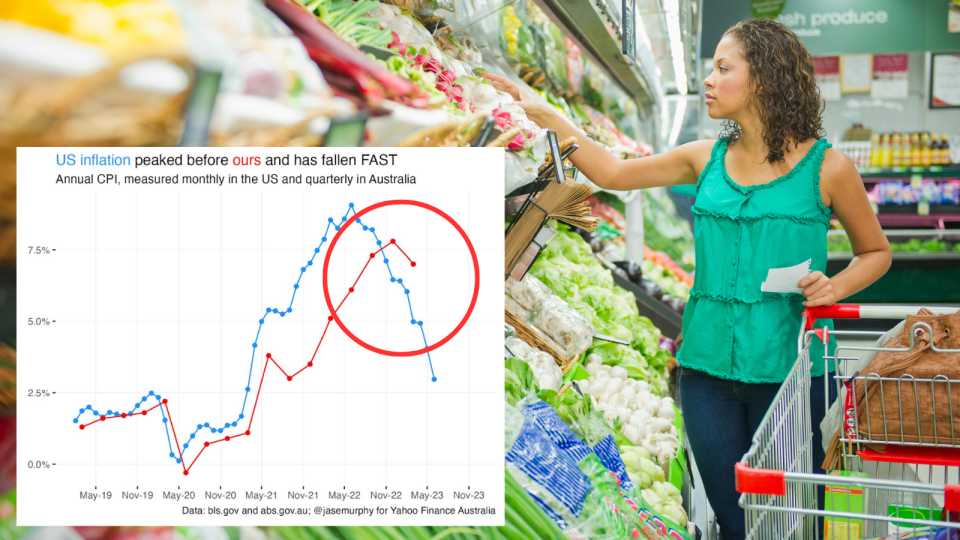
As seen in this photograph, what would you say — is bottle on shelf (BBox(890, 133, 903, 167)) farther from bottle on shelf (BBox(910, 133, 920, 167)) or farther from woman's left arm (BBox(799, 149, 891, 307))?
woman's left arm (BBox(799, 149, 891, 307))

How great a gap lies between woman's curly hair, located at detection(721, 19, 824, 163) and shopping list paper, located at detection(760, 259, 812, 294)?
1.01 ft

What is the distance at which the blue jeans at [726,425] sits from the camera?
1.90 metres

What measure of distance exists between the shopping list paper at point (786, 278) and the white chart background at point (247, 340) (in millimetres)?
1072

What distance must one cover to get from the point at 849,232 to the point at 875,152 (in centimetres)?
640

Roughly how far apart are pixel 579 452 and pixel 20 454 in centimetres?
109

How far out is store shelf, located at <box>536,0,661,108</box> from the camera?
3.04m

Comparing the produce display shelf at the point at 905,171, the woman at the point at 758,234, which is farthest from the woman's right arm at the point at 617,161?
the produce display shelf at the point at 905,171

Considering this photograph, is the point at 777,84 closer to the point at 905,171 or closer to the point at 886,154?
the point at 905,171

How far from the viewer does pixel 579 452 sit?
5.16 ft

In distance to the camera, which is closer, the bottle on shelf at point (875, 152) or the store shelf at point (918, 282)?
the store shelf at point (918, 282)

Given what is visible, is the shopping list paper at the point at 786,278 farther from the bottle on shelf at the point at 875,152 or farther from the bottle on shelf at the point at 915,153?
the bottle on shelf at the point at 875,152

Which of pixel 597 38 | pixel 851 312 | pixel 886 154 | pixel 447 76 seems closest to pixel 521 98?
pixel 447 76

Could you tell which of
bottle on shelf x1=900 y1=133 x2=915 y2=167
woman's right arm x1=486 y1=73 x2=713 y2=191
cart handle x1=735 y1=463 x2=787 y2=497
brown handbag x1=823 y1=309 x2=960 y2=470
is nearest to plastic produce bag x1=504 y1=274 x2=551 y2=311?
woman's right arm x1=486 y1=73 x2=713 y2=191

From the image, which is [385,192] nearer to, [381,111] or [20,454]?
[381,111]
